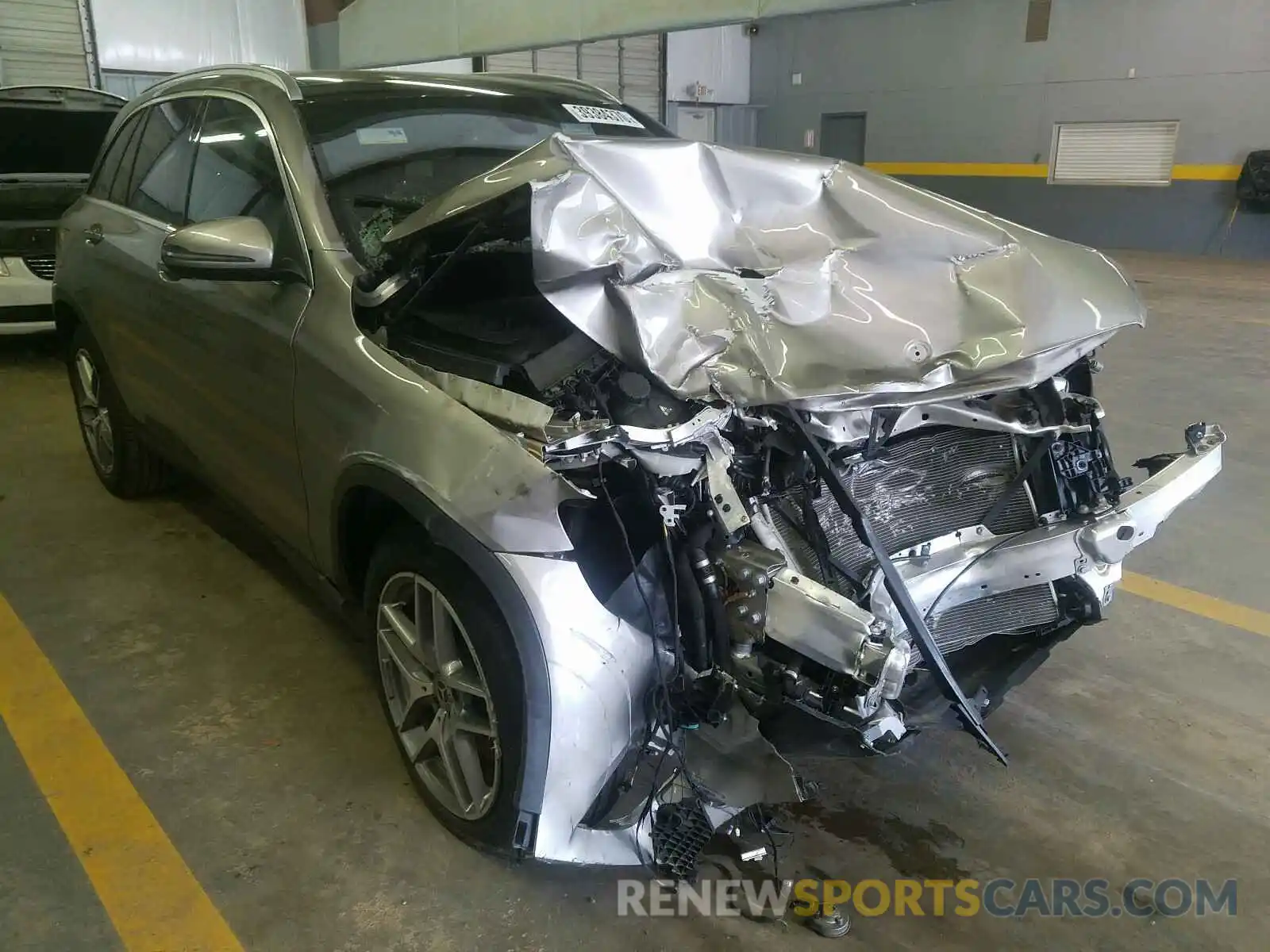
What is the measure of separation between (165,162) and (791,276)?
250cm

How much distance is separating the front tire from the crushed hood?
0.63 meters

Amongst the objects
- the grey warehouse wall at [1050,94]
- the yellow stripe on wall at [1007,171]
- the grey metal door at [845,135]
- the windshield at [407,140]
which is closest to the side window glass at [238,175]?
the windshield at [407,140]

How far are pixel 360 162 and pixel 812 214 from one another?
1278mm

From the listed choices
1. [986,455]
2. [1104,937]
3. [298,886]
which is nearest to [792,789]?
[1104,937]

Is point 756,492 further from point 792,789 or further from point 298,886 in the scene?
point 298,886

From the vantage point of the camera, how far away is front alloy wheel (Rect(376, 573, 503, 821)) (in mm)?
2107

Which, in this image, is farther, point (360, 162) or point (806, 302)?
point (360, 162)

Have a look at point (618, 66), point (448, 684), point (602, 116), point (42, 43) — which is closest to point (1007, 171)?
point (618, 66)

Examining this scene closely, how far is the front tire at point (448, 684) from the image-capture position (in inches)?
77.3

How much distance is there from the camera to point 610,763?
6.45 ft

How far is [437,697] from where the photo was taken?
223 centimetres

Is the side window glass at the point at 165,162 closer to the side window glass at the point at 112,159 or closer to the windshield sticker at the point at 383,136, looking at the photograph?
the side window glass at the point at 112,159

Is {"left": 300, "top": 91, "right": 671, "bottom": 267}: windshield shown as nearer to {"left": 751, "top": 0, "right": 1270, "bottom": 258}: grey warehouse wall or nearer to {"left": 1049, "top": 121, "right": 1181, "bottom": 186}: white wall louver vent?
{"left": 751, "top": 0, "right": 1270, "bottom": 258}: grey warehouse wall

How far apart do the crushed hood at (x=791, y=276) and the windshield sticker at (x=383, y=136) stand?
69 cm
